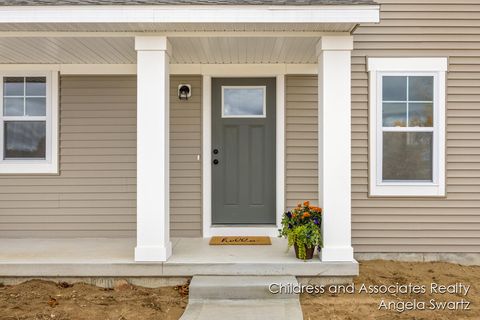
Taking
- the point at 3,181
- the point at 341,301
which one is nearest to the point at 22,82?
the point at 3,181

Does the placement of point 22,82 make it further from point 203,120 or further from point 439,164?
point 439,164

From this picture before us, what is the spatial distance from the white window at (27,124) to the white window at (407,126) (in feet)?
13.2

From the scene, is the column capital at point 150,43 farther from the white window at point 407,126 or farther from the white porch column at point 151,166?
the white window at point 407,126

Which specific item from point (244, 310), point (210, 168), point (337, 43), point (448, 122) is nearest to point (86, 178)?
point (210, 168)

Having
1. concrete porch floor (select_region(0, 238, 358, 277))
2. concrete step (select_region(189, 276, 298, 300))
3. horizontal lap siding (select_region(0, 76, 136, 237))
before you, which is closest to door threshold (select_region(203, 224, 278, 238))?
concrete porch floor (select_region(0, 238, 358, 277))

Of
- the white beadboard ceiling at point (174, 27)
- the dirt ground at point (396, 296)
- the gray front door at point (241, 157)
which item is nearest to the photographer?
the dirt ground at point (396, 296)

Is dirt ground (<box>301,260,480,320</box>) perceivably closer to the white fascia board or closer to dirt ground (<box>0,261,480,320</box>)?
dirt ground (<box>0,261,480,320</box>)

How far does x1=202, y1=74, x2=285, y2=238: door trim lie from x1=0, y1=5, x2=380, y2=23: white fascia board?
159cm

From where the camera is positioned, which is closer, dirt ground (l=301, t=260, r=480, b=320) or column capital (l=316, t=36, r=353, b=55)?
dirt ground (l=301, t=260, r=480, b=320)

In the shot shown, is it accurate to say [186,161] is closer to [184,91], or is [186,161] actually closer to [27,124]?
[184,91]

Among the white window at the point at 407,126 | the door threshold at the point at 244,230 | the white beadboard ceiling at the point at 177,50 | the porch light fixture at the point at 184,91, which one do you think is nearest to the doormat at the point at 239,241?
the door threshold at the point at 244,230

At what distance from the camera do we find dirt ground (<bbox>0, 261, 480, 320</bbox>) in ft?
12.7

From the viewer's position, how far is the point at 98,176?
587cm

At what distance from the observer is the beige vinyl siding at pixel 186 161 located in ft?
19.1
